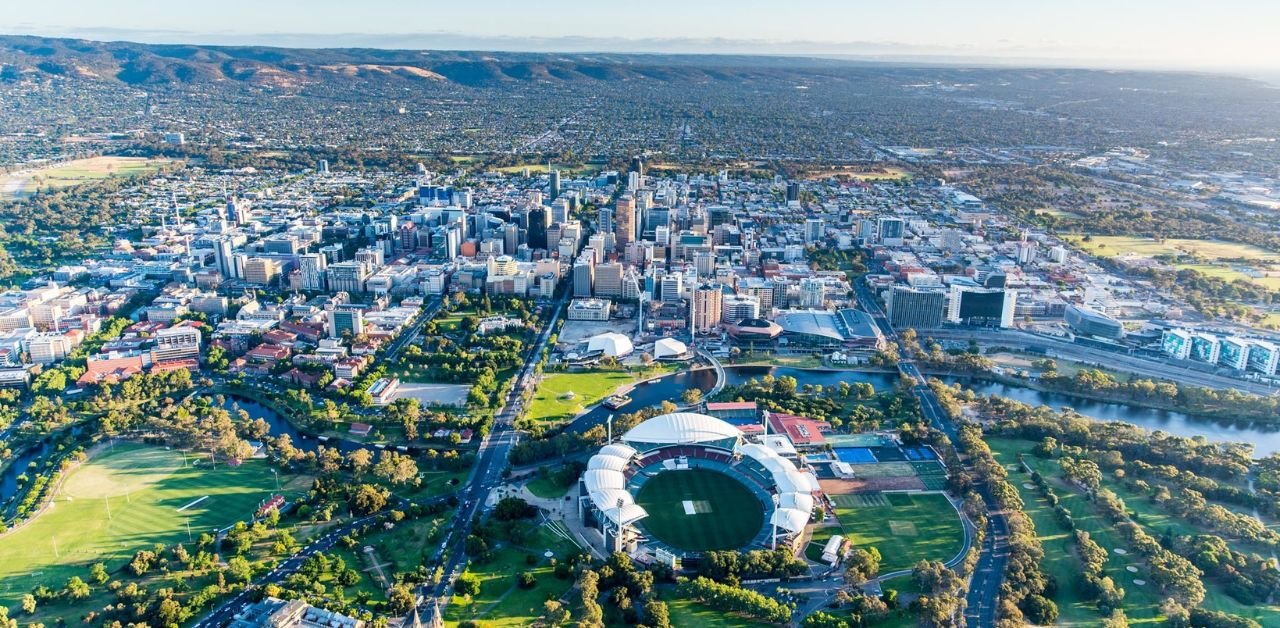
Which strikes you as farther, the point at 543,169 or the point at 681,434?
the point at 543,169

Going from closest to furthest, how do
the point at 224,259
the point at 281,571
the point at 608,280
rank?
the point at 281,571 → the point at 608,280 → the point at 224,259

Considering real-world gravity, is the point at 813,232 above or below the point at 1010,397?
above

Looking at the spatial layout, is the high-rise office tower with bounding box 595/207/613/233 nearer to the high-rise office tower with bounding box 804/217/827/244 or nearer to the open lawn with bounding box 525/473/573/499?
the high-rise office tower with bounding box 804/217/827/244

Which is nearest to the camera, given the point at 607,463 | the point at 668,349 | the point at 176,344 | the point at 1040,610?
the point at 1040,610

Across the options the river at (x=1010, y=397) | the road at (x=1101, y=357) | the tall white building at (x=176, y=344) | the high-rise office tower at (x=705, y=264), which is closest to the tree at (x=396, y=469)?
the river at (x=1010, y=397)

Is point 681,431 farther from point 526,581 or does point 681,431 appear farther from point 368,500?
point 368,500

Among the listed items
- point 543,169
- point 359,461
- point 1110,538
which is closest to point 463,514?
point 359,461

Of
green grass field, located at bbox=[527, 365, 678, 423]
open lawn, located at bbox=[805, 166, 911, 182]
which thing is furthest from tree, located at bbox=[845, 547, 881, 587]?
open lawn, located at bbox=[805, 166, 911, 182]

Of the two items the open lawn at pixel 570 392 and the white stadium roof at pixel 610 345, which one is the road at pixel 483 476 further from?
the white stadium roof at pixel 610 345
